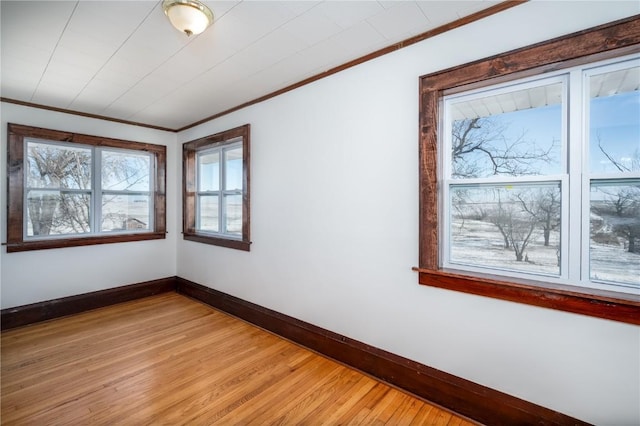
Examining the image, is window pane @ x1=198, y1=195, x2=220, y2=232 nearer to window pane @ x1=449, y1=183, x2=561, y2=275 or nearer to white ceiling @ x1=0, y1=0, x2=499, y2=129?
white ceiling @ x1=0, y1=0, x2=499, y2=129

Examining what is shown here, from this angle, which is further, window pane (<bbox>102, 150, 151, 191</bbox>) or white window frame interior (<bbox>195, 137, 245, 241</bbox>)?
window pane (<bbox>102, 150, 151, 191</bbox>)

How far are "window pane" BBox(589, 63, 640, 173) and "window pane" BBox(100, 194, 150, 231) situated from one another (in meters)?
4.92

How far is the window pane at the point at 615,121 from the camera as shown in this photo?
1495mm

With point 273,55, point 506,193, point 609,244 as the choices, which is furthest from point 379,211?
point 273,55

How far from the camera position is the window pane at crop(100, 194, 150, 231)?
3.97 m

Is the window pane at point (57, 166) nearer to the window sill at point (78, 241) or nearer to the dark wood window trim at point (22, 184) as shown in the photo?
the dark wood window trim at point (22, 184)

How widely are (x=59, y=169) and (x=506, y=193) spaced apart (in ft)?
15.5

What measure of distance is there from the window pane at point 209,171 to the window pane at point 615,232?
3818mm

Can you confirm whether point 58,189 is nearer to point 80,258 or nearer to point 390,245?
point 80,258

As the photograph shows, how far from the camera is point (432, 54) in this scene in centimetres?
200

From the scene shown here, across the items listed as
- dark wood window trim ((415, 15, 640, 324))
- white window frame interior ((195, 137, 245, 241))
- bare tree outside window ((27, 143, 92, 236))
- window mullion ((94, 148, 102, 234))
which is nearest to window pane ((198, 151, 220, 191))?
white window frame interior ((195, 137, 245, 241))

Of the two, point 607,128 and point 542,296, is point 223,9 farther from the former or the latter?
point 542,296

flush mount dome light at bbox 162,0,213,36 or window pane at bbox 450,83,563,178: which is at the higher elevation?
flush mount dome light at bbox 162,0,213,36

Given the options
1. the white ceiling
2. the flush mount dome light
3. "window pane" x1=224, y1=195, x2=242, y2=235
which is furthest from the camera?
"window pane" x1=224, y1=195, x2=242, y2=235
